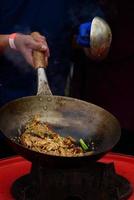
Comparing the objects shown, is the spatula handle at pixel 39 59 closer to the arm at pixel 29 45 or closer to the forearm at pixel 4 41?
Result: the arm at pixel 29 45

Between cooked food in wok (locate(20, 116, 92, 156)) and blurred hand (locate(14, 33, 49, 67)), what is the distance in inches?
12.2

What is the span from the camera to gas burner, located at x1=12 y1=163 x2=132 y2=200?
1.79 m

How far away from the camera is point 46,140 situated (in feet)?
6.23

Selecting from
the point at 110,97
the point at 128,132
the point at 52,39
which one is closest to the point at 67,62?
the point at 52,39

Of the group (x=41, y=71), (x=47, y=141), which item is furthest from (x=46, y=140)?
(x=41, y=71)

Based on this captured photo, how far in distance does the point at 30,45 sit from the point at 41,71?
17 centimetres

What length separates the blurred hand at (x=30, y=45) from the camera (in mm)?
2105

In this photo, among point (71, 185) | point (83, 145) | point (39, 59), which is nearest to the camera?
point (71, 185)

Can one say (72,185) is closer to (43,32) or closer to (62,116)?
Answer: (62,116)

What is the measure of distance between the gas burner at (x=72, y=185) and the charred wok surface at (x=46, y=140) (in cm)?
7

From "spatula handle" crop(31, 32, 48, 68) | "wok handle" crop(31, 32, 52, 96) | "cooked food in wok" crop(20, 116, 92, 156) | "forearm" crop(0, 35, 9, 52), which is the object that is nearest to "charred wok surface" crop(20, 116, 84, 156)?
"cooked food in wok" crop(20, 116, 92, 156)

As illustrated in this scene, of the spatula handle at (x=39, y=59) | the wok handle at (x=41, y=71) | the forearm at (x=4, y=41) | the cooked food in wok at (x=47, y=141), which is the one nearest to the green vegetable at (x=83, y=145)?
the cooked food in wok at (x=47, y=141)

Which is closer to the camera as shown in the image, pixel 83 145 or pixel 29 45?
pixel 83 145

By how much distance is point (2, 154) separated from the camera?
317cm
